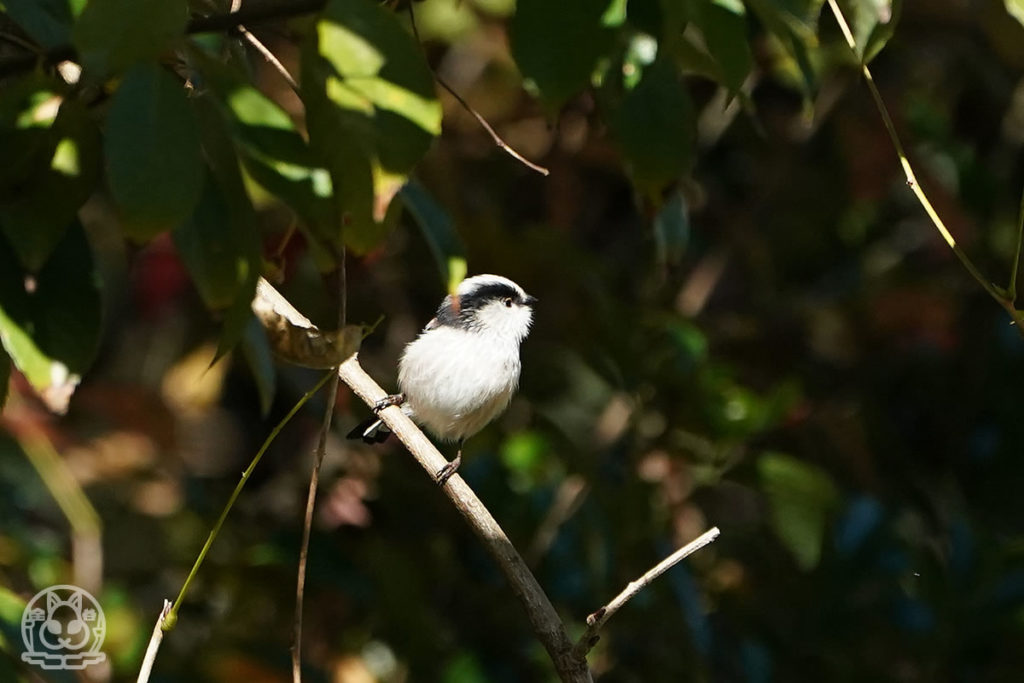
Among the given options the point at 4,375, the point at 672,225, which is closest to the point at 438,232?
the point at 4,375

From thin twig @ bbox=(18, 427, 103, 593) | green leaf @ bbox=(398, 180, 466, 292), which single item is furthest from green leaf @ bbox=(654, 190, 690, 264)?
thin twig @ bbox=(18, 427, 103, 593)

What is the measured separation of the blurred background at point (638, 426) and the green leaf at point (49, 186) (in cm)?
115

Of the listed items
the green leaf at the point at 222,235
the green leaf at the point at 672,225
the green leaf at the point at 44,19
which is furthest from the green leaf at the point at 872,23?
the green leaf at the point at 44,19

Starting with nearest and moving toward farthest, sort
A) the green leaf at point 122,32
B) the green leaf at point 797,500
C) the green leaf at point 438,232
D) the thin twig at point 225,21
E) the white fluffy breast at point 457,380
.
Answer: the green leaf at point 122,32, the thin twig at point 225,21, the green leaf at point 438,232, the white fluffy breast at point 457,380, the green leaf at point 797,500

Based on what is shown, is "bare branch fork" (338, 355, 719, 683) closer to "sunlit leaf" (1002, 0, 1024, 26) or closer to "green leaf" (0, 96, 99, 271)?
"green leaf" (0, 96, 99, 271)

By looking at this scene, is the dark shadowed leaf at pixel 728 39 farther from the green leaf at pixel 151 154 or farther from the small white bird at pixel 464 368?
the small white bird at pixel 464 368

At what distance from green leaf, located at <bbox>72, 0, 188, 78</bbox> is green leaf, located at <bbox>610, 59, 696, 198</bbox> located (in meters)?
0.50

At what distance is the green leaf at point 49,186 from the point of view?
116 cm

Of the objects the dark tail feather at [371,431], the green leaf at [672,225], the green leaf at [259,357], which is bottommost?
the dark tail feather at [371,431]

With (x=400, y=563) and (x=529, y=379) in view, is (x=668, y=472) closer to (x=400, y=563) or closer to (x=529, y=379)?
(x=529, y=379)

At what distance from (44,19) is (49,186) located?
23cm

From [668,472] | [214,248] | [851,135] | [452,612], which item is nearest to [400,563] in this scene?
[452,612]

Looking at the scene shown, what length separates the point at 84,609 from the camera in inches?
116

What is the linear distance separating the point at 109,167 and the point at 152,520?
317 centimetres
